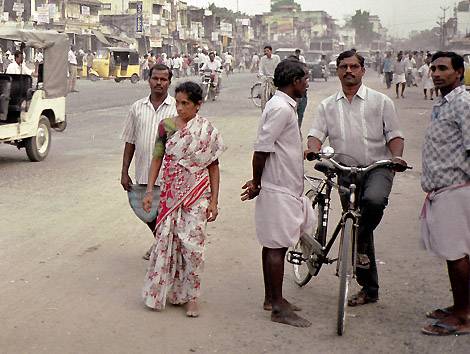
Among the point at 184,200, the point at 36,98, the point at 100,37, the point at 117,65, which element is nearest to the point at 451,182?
the point at 184,200

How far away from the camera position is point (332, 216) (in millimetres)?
7918

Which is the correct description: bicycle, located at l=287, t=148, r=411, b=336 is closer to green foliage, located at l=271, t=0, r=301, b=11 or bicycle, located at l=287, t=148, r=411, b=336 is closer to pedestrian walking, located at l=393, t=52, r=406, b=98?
pedestrian walking, located at l=393, t=52, r=406, b=98

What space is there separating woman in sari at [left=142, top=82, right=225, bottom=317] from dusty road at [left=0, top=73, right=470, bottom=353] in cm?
19

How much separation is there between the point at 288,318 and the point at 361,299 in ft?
2.06

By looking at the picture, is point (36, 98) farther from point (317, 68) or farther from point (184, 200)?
point (317, 68)

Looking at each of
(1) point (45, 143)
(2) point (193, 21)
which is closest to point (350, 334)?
(1) point (45, 143)

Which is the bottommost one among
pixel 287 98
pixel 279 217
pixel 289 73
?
pixel 279 217

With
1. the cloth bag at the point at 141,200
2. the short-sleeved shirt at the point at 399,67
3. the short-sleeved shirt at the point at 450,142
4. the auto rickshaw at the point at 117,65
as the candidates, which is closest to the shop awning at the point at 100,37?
the auto rickshaw at the point at 117,65

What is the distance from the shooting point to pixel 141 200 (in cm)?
571

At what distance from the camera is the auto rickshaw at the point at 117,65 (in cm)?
4145

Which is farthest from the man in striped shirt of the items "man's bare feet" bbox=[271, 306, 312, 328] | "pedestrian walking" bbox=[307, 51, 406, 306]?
"man's bare feet" bbox=[271, 306, 312, 328]

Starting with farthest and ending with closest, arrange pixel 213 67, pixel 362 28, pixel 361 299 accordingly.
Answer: pixel 362 28
pixel 213 67
pixel 361 299

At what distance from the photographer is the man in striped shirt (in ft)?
18.4

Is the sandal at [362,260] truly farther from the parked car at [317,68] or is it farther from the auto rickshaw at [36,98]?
the parked car at [317,68]
